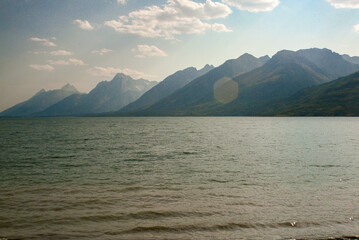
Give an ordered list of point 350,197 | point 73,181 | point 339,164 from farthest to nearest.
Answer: point 339,164 → point 73,181 → point 350,197

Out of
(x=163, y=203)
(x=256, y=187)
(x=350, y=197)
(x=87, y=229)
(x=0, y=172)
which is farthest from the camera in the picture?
(x=0, y=172)

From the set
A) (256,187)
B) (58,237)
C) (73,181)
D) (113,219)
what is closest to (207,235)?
(113,219)

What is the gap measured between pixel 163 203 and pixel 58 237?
8.38 m

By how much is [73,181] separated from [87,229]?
48.6 ft

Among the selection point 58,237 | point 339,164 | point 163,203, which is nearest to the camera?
point 58,237

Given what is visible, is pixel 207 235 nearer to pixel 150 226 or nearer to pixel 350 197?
pixel 150 226

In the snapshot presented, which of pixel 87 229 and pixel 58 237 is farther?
pixel 87 229

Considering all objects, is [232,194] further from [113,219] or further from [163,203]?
[113,219]

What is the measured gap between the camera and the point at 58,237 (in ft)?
50.6

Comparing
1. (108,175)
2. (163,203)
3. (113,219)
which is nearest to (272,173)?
(163,203)

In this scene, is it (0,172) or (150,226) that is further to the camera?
(0,172)

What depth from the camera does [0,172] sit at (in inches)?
1389

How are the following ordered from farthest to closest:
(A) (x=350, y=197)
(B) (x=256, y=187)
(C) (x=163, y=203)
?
(B) (x=256, y=187) < (A) (x=350, y=197) < (C) (x=163, y=203)

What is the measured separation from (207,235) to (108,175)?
20308 millimetres
